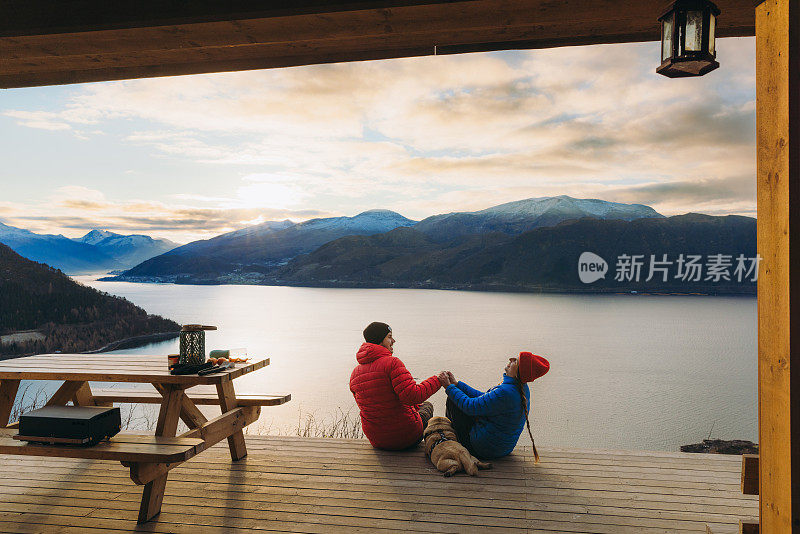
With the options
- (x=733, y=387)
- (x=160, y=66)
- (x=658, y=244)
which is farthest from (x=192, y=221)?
(x=658, y=244)

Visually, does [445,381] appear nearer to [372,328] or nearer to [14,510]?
[372,328]

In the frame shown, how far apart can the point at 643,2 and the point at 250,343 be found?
128ft

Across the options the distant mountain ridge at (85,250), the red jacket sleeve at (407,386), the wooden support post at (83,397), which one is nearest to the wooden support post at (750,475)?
the red jacket sleeve at (407,386)

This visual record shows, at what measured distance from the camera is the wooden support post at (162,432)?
2432mm

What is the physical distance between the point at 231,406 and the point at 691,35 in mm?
3171

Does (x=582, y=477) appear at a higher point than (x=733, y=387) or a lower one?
higher

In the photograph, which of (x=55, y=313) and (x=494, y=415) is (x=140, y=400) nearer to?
(x=494, y=415)

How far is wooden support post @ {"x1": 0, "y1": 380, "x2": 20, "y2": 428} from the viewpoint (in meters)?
→ 3.02

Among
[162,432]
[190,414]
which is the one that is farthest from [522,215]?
[162,432]

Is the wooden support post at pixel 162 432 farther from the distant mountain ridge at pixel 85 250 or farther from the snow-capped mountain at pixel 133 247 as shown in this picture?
the snow-capped mountain at pixel 133 247

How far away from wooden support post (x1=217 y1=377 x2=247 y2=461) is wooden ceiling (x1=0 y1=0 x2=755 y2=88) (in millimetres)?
1985

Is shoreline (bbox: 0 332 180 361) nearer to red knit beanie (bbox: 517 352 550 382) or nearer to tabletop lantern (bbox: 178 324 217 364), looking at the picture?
tabletop lantern (bbox: 178 324 217 364)

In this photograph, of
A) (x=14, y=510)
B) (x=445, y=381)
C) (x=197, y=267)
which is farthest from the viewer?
(x=197, y=267)

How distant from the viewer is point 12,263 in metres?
27.0
